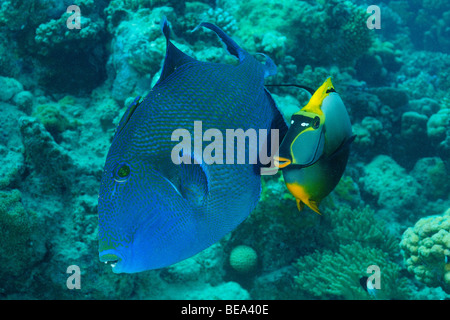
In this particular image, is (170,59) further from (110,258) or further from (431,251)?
(431,251)

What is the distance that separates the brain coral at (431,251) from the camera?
2.97 metres

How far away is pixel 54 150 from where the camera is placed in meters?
2.97

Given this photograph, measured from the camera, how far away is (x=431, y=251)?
3016 mm

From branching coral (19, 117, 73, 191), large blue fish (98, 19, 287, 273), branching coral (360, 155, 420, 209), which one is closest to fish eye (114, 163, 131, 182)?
large blue fish (98, 19, 287, 273)

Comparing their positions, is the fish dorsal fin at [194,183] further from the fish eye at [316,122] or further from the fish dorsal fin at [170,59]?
the fish eye at [316,122]

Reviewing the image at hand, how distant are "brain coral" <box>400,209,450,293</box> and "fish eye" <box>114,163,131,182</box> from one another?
337 centimetres

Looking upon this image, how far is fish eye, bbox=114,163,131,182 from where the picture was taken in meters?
0.63

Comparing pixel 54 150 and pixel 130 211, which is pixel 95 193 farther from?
pixel 130 211

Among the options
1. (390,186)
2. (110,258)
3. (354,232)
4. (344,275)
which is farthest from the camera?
(390,186)

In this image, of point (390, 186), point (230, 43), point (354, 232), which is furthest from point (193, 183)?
point (390, 186)

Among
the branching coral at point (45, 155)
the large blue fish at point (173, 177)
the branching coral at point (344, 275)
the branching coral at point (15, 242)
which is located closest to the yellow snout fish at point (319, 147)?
the large blue fish at point (173, 177)

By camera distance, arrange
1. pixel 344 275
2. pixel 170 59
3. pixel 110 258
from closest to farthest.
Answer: pixel 110 258 → pixel 170 59 → pixel 344 275

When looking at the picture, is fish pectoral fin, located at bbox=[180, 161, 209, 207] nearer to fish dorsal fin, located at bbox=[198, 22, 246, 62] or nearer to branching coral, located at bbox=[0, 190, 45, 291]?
fish dorsal fin, located at bbox=[198, 22, 246, 62]

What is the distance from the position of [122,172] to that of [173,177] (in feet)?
0.34
